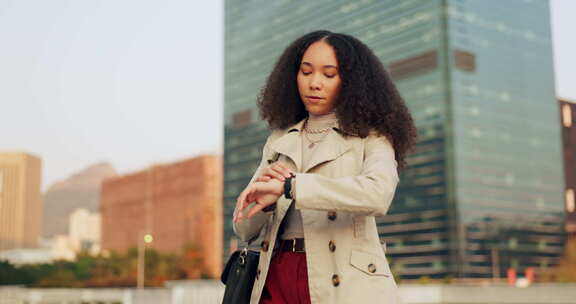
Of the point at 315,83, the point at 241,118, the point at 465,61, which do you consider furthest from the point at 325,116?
the point at 241,118

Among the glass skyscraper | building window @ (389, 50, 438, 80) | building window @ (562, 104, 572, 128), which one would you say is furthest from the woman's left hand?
building window @ (389, 50, 438, 80)

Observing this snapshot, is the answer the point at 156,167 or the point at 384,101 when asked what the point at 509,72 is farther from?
the point at 384,101

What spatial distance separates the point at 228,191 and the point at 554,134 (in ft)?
170

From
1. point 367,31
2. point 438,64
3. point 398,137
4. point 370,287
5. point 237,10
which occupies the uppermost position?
point 237,10

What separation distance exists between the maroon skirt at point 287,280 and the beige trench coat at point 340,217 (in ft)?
0.10

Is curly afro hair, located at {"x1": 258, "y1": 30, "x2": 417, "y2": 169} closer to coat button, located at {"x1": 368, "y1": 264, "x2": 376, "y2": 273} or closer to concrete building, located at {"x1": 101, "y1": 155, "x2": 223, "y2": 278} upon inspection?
coat button, located at {"x1": 368, "y1": 264, "x2": 376, "y2": 273}

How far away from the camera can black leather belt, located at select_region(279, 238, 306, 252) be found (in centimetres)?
210

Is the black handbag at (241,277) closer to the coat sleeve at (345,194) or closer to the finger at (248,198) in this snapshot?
the finger at (248,198)

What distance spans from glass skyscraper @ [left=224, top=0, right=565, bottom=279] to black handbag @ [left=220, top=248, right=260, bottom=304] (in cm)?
8542

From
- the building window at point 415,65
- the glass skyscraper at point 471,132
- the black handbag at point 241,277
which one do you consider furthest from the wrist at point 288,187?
the building window at point 415,65

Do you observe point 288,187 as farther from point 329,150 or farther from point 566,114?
point 566,114

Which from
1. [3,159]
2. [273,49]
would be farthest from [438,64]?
[3,159]

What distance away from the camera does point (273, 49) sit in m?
115

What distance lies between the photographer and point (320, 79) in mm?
2205
